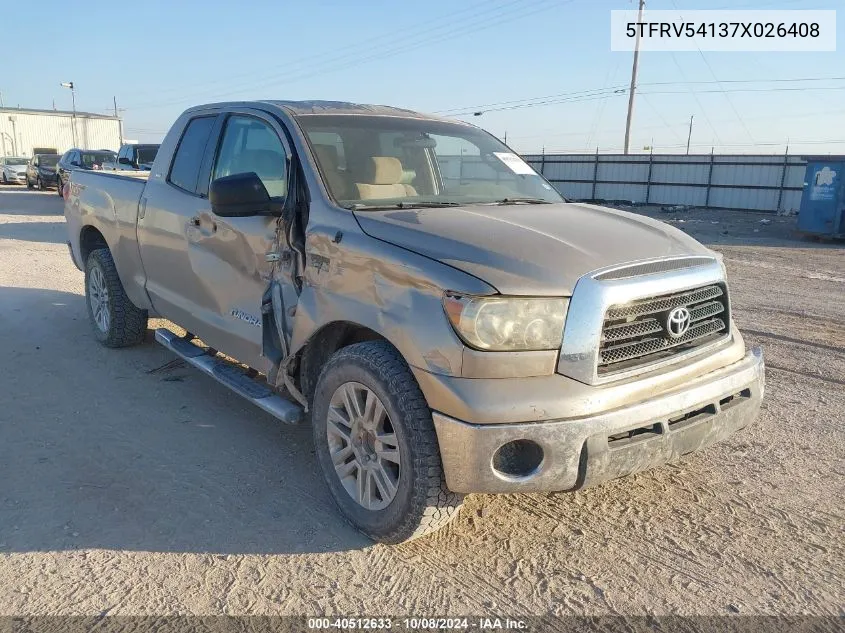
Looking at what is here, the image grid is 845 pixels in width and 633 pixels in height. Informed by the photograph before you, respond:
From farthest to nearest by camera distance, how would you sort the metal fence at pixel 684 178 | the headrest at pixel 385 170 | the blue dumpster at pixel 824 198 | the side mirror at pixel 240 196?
the metal fence at pixel 684 178, the blue dumpster at pixel 824 198, the headrest at pixel 385 170, the side mirror at pixel 240 196

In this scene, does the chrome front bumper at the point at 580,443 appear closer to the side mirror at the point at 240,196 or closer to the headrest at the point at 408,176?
the side mirror at the point at 240,196

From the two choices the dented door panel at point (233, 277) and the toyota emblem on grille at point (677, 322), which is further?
the dented door panel at point (233, 277)

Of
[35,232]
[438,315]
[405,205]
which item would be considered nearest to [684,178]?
[35,232]

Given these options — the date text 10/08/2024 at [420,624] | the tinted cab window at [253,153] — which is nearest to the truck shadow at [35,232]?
the tinted cab window at [253,153]

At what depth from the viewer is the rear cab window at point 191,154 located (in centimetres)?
445

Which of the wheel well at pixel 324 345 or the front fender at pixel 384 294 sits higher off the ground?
the front fender at pixel 384 294

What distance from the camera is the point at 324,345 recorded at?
340 centimetres

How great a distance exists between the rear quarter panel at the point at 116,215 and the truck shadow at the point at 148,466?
75cm

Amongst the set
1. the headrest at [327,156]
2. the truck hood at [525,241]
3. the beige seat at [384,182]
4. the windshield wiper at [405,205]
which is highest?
the headrest at [327,156]

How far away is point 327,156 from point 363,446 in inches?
60.9

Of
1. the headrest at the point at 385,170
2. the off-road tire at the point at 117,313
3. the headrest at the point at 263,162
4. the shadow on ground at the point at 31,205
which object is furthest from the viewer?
the shadow on ground at the point at 31,205

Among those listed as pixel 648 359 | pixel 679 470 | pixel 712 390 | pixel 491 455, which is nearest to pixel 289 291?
pixel 491 455

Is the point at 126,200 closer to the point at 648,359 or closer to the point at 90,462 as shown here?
the point at 90,462

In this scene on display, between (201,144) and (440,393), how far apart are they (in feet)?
9.38
